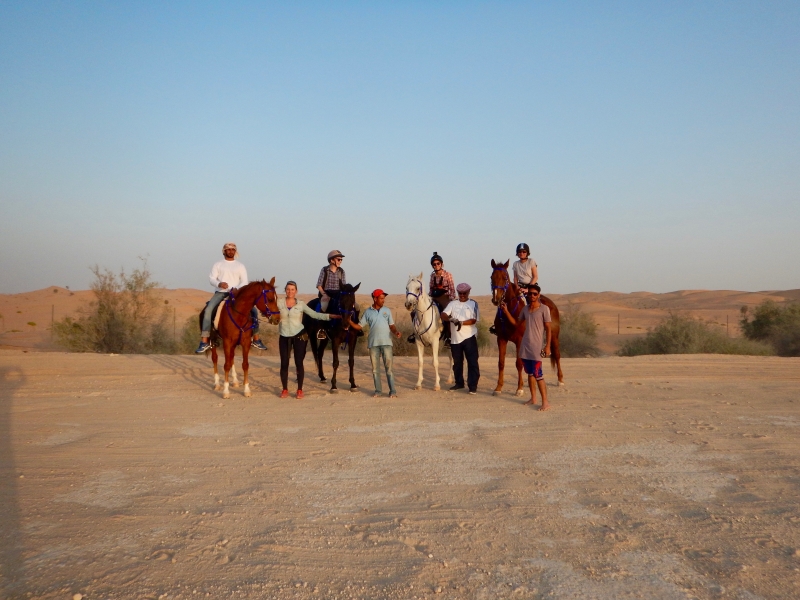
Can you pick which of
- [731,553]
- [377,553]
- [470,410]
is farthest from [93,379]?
[731,553]

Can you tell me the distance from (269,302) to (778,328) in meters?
22.8

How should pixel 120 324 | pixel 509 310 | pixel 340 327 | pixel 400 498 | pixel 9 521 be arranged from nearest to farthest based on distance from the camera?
pixel 9 521 < pixel 400 498 < pixel 509 310 < pixel 340 327 < pixel 120 324

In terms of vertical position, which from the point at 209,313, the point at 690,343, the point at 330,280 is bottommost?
the point at 690,343

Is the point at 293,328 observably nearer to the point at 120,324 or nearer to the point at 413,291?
the point at 413,291

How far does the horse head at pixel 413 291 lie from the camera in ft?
38.2

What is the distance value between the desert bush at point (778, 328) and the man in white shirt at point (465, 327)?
1757cm

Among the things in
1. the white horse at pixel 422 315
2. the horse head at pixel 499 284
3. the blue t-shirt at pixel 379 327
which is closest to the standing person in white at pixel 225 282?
the blue t-shirt at pixel 379 327

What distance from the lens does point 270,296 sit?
35.9 feet

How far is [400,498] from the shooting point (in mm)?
5754

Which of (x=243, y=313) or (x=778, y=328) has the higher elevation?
(x=243, y=313)

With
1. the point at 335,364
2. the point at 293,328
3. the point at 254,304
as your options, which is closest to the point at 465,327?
the point at 335,364

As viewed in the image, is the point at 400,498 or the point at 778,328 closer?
the point at 400,498

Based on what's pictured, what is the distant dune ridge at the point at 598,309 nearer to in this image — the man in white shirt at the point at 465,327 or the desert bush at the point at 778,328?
the desert bush at the point at 778,328

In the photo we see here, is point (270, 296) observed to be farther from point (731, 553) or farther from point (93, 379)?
point (731, 553)
